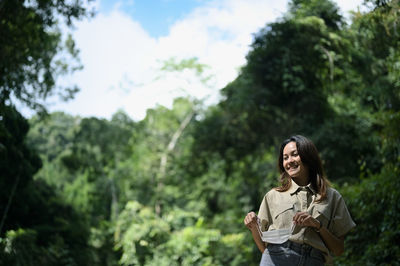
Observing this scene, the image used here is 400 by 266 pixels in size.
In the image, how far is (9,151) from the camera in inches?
447

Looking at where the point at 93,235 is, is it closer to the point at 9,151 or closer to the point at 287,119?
the point at 9,151

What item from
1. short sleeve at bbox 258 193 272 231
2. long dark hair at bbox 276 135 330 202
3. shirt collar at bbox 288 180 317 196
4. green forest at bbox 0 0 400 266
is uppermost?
green forest at bbox 0 0 400 266

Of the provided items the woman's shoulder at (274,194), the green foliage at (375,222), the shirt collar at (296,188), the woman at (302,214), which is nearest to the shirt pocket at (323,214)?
the woman at (302,214)

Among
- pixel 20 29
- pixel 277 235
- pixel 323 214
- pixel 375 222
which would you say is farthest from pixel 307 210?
pixel 20 29

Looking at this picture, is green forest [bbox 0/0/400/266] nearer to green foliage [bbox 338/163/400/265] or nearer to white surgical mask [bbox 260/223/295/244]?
green foliage [bbox 338/163/400/265]

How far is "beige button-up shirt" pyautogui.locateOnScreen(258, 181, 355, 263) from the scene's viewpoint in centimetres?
198

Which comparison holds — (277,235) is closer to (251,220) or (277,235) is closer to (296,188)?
(251,220)

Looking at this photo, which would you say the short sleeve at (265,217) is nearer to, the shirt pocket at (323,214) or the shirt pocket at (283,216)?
the shirt pocket at (283,216)

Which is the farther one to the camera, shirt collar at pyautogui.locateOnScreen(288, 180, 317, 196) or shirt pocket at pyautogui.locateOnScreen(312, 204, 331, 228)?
shirt collar at pyautogui.locateOnScreen(288, 180, 317, 196)

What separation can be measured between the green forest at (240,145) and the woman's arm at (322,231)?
346 cm

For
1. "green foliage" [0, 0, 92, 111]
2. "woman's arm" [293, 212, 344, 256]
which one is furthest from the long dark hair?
Answer: "green foliage" [0, 0, 92, 111]

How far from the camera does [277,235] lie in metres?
2.03

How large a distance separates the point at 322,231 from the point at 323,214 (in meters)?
0.08

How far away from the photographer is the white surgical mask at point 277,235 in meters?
2.00
